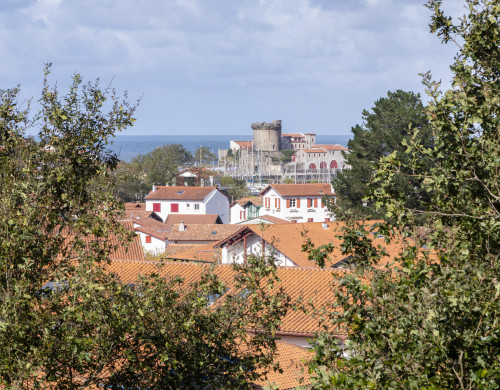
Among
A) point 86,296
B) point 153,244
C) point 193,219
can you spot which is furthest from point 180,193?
point 86,296

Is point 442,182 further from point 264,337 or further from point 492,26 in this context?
point 264,337

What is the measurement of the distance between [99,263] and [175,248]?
5350cm

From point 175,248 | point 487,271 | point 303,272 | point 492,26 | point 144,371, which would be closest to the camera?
point 487,271

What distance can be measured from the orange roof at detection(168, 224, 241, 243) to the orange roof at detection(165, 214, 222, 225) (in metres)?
11.6

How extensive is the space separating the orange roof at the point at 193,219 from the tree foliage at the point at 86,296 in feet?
239

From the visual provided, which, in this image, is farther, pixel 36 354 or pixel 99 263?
pixel 99 263

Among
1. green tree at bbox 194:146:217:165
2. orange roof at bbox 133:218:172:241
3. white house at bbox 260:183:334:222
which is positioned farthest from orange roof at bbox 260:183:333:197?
green tree at bbox 194:146:217:165

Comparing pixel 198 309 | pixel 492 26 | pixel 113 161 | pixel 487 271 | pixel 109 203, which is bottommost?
pixel 198 309

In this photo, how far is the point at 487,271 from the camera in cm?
739

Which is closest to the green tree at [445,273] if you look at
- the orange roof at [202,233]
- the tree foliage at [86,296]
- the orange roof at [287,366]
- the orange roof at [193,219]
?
the tree foliage at [86,296]

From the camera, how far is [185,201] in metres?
96.4

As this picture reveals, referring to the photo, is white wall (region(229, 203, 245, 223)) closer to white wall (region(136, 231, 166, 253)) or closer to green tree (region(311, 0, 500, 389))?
white wall (region(136, 231, 166, 253))

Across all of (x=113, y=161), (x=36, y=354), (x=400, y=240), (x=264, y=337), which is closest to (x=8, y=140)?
(x=113, y=161)

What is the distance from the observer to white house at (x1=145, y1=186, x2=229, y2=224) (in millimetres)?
96000
